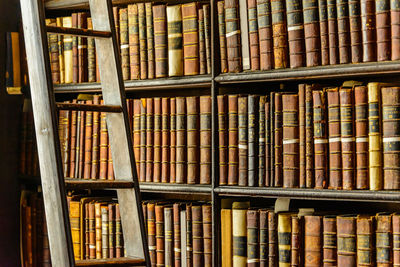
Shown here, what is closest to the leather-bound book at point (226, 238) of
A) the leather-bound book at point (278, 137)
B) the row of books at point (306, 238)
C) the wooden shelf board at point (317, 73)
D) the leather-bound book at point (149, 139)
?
the row of books at point (306, 238)

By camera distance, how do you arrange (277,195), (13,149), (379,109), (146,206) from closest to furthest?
(379,109) → (277,195) → (146,206) → (13,149)

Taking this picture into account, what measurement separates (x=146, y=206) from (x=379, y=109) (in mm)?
939

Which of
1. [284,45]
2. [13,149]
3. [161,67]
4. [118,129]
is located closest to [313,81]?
[284,45]

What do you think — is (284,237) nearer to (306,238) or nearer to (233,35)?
(306,238)

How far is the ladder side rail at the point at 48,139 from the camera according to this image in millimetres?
1810

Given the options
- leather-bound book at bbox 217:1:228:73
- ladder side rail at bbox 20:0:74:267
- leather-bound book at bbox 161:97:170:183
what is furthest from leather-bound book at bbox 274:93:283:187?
ladder side rail at bbox 20:0:74:267

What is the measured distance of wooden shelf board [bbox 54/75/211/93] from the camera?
2.32 m

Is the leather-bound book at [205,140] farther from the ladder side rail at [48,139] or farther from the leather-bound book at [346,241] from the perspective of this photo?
the ladder side rail at [48,139]

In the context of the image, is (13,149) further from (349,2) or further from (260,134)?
(349,2)

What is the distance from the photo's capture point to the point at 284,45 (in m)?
2.15

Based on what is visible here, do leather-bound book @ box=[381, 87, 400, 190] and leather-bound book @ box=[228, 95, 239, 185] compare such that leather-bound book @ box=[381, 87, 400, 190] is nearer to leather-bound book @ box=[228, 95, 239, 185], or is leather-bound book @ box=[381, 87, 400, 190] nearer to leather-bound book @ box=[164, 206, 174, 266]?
leather-bound book @ box=[228, 95, 239, 185]

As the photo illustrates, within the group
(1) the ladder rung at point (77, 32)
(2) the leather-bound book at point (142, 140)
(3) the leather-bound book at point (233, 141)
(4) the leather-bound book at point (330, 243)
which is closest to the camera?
(1) the ladder rung at point (77, 32)

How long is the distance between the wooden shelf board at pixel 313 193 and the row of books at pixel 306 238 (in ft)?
0.18

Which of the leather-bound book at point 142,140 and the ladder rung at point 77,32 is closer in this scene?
the ladder rung at point 77,32
